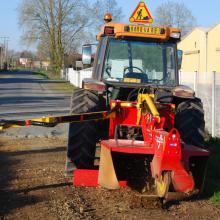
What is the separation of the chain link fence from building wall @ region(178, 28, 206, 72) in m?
35.7

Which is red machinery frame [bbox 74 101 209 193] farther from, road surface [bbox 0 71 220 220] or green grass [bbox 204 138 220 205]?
green grass [bbox 204 138 220 205]

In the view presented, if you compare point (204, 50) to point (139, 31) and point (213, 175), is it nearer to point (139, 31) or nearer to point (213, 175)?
point (213, 175)

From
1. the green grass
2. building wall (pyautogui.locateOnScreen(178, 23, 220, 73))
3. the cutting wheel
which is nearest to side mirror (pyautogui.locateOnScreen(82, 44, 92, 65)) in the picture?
the green grass

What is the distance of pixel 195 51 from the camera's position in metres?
52.5

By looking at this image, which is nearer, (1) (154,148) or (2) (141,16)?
(1) (154,148)

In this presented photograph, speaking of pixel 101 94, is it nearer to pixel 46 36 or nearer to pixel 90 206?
pixel 90 206

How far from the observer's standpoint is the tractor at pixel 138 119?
20.3 feet

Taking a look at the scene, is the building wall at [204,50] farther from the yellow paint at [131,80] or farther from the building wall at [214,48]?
the yellow paint at [131,80]

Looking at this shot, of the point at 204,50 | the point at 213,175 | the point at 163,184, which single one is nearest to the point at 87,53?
the point at 213,175

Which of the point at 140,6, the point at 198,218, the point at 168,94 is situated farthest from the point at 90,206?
the point at 140,6

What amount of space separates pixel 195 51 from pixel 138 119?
4645cm

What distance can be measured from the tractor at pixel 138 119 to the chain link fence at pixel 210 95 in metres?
4.26

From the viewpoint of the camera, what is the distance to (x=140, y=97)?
7129 millimetres

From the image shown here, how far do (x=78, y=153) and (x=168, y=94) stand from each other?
1494 millimetres
